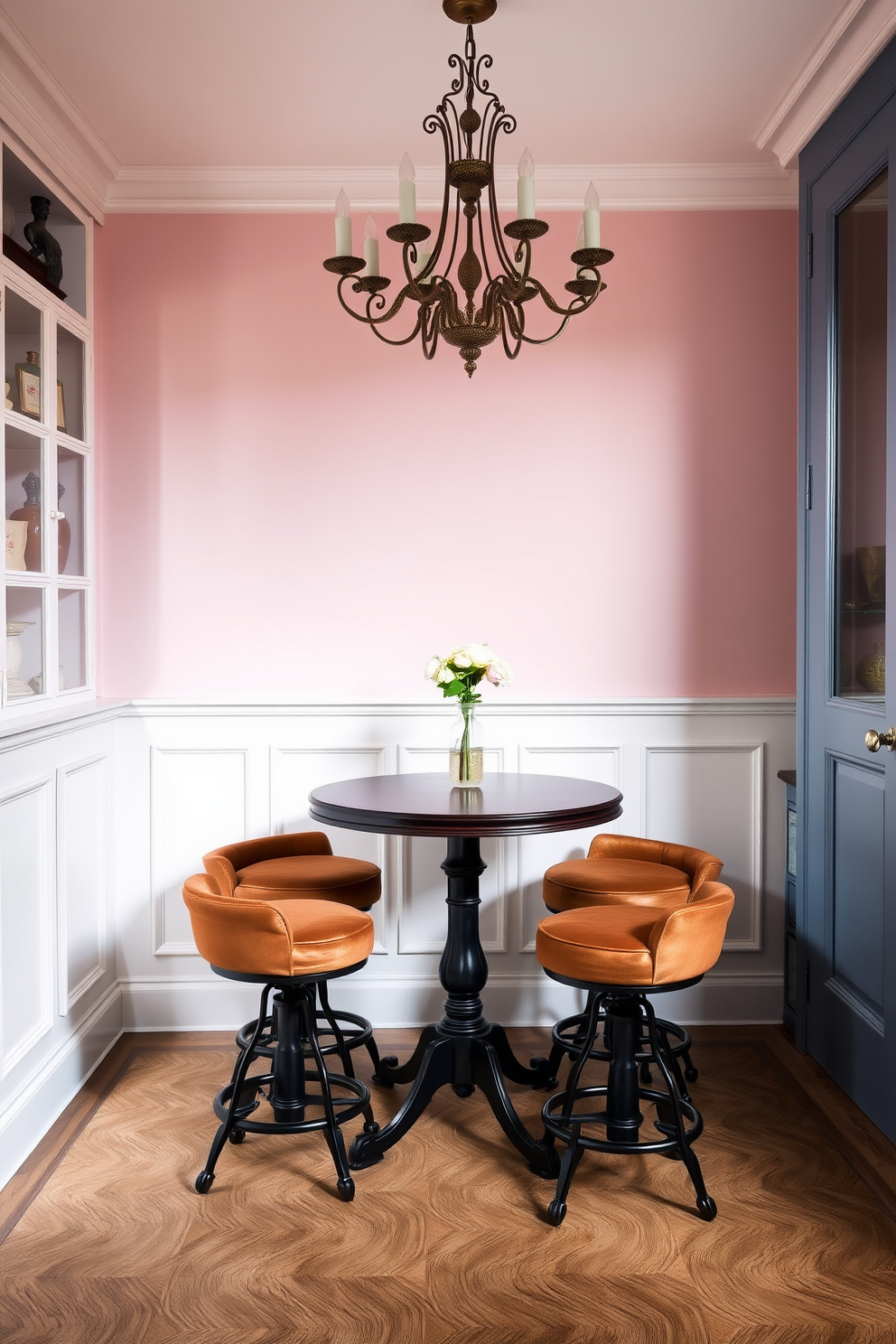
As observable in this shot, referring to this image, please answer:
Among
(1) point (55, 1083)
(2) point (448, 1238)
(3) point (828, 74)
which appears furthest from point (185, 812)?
(3) point (828, 74)

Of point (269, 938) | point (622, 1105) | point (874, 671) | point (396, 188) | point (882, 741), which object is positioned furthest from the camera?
point (396, 188)

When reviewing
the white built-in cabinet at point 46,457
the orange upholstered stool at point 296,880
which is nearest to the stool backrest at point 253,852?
the orange upholstered stool at point 296,880

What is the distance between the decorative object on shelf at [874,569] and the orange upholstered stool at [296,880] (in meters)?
1.56

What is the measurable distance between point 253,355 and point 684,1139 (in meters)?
2.70

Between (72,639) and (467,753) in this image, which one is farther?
(72,639)

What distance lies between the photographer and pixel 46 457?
292 centimetres

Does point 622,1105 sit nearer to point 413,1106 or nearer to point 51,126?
point 413,1106

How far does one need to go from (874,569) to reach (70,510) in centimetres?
238

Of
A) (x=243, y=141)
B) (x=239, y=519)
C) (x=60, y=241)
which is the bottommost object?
(x=239, y=519)

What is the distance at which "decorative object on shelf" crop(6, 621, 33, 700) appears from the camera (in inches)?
105

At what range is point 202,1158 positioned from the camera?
2.53 m

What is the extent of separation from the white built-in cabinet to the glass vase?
3.91 ft

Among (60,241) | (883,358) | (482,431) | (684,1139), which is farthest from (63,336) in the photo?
(684,1139)

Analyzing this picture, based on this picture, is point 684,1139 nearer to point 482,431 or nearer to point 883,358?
point 883,358
